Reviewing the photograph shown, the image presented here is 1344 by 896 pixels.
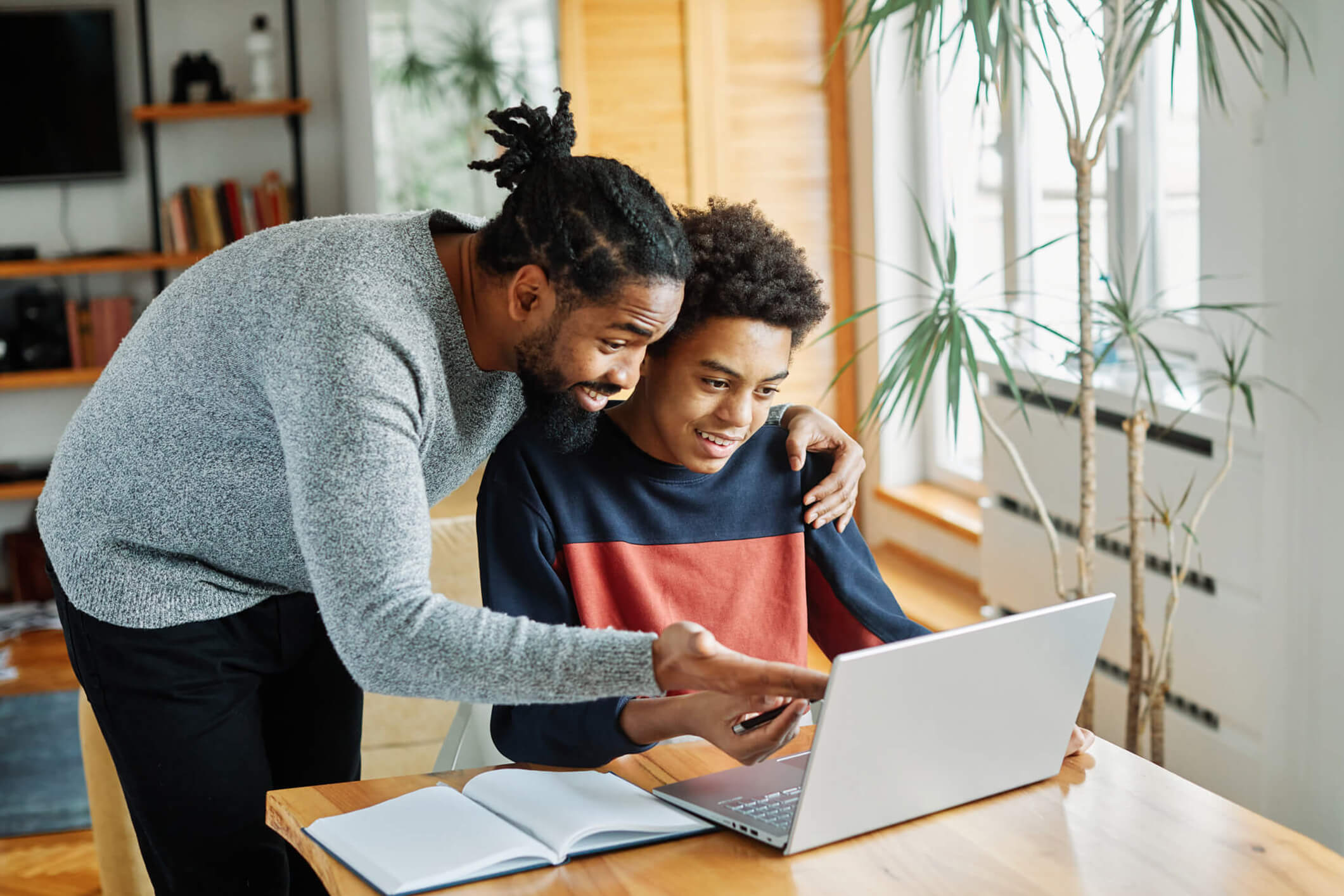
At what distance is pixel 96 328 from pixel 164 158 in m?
0.71

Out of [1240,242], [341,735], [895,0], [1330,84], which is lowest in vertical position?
[341,735]

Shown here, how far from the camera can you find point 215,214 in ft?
15.3

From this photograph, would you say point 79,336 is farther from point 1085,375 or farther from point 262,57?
point 1085,375

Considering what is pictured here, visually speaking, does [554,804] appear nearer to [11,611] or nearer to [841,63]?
[841,63]

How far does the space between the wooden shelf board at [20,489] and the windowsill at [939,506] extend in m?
2.95

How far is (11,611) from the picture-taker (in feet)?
14.8

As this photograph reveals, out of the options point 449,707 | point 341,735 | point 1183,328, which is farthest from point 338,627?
point 1183,328

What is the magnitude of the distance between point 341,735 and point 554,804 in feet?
1.90

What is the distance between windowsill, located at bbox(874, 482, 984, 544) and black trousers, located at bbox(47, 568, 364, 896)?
2557 millimetres

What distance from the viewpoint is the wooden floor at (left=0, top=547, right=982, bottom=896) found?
2564 millimetres

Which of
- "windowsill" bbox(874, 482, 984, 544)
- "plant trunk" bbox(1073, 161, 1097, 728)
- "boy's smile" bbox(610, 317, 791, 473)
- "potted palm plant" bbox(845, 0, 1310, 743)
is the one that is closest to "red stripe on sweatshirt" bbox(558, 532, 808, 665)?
"boy's smile" bbox(610, 317, 791, 473)

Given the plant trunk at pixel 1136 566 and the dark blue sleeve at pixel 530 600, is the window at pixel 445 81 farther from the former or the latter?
the dark blue sleeve at pixel 530 600

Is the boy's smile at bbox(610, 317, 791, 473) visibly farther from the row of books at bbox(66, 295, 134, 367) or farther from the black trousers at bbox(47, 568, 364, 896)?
the row of books at bbox(66, 295, 134, 367)

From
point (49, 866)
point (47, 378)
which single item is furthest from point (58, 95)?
point (49, 866)
